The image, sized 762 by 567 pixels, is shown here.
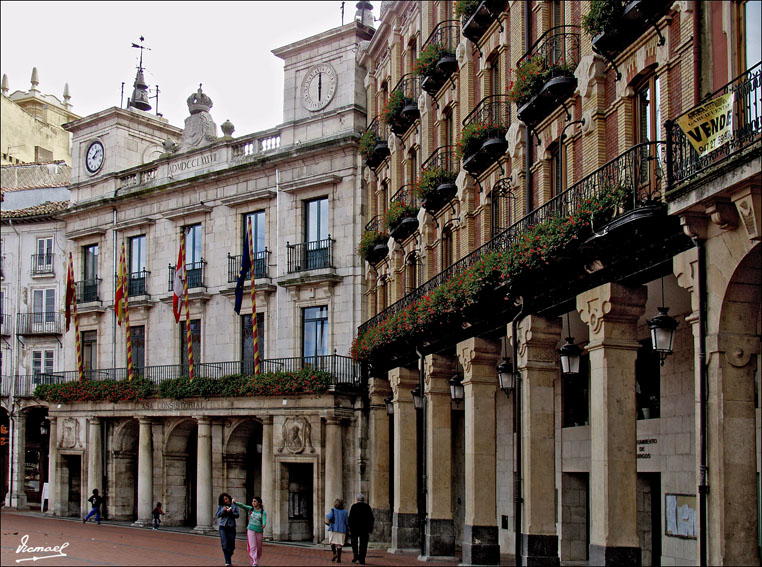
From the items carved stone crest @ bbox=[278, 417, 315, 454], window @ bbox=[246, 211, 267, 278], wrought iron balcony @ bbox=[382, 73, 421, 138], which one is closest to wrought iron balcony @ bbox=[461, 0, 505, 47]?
wrought iron balcony @ bbox=[382, 73, 421, 138]

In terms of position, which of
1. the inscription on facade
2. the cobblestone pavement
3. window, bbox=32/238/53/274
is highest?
the inscription on facade

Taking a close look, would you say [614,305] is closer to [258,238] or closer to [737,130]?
[737,130]

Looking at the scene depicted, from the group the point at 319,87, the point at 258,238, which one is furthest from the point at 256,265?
the point at 319,87

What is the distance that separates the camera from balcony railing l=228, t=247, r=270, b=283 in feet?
132

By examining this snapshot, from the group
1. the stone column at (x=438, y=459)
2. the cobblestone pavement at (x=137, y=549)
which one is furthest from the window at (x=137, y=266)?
the stone column at (x=438, y=459)

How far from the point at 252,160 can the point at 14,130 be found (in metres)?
25.6

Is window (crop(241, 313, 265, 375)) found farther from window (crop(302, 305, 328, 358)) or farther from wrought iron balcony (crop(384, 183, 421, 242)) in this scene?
wrought iron balcony (crop(384, 183, 421, 242))

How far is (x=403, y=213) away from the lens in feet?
107

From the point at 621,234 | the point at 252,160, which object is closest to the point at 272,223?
the point at 252,160

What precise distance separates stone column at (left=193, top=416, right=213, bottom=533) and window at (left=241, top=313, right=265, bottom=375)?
242 centimetres

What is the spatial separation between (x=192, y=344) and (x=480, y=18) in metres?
21.3

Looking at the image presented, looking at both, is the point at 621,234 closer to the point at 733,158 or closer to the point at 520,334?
the point at 733,158

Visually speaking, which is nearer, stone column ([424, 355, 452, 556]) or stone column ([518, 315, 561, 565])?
stone column ([518, 315, 561, 565])

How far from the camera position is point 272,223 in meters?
40.2
